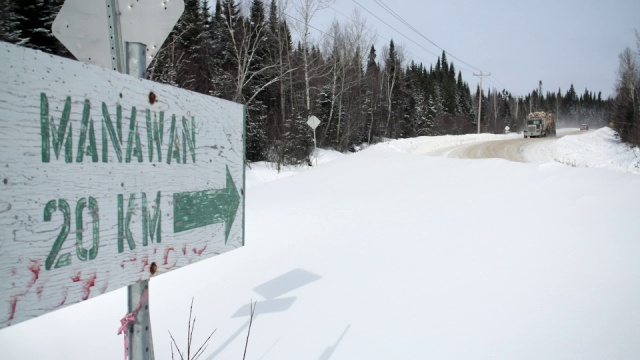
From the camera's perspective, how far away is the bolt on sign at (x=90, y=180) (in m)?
0.84

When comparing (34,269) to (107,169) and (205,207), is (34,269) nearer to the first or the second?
(107,169)

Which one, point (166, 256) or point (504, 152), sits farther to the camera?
point (504, 152)

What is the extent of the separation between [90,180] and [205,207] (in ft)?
1.67

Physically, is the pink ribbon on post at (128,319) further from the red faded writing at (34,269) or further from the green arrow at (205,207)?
the red faded writing at (34,269)

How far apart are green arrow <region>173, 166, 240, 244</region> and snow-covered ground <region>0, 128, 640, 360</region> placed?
152 centimetres

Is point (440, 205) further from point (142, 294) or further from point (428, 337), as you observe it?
point (142, 294)

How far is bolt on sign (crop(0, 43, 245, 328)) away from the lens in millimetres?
841

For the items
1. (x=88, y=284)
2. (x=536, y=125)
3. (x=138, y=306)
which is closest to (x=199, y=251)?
(x=138, y=306)

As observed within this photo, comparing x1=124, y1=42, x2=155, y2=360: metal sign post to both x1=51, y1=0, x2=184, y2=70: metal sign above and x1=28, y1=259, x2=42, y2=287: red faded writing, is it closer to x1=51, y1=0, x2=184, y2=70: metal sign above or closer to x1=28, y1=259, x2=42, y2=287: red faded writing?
x1=51, y1=0, x2=184, y2=70: metal sign above

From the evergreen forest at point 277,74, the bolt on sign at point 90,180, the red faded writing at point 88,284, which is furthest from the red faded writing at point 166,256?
the evergreen forest at point 277,74

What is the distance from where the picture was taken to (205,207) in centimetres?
146

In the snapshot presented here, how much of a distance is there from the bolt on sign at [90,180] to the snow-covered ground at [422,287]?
1.77 meters

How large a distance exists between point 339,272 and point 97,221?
3.14 m

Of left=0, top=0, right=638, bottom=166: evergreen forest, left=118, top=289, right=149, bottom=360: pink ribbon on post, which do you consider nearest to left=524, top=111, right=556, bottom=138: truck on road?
left=0, top=0, right=638, bottom=166: evergreen forest
